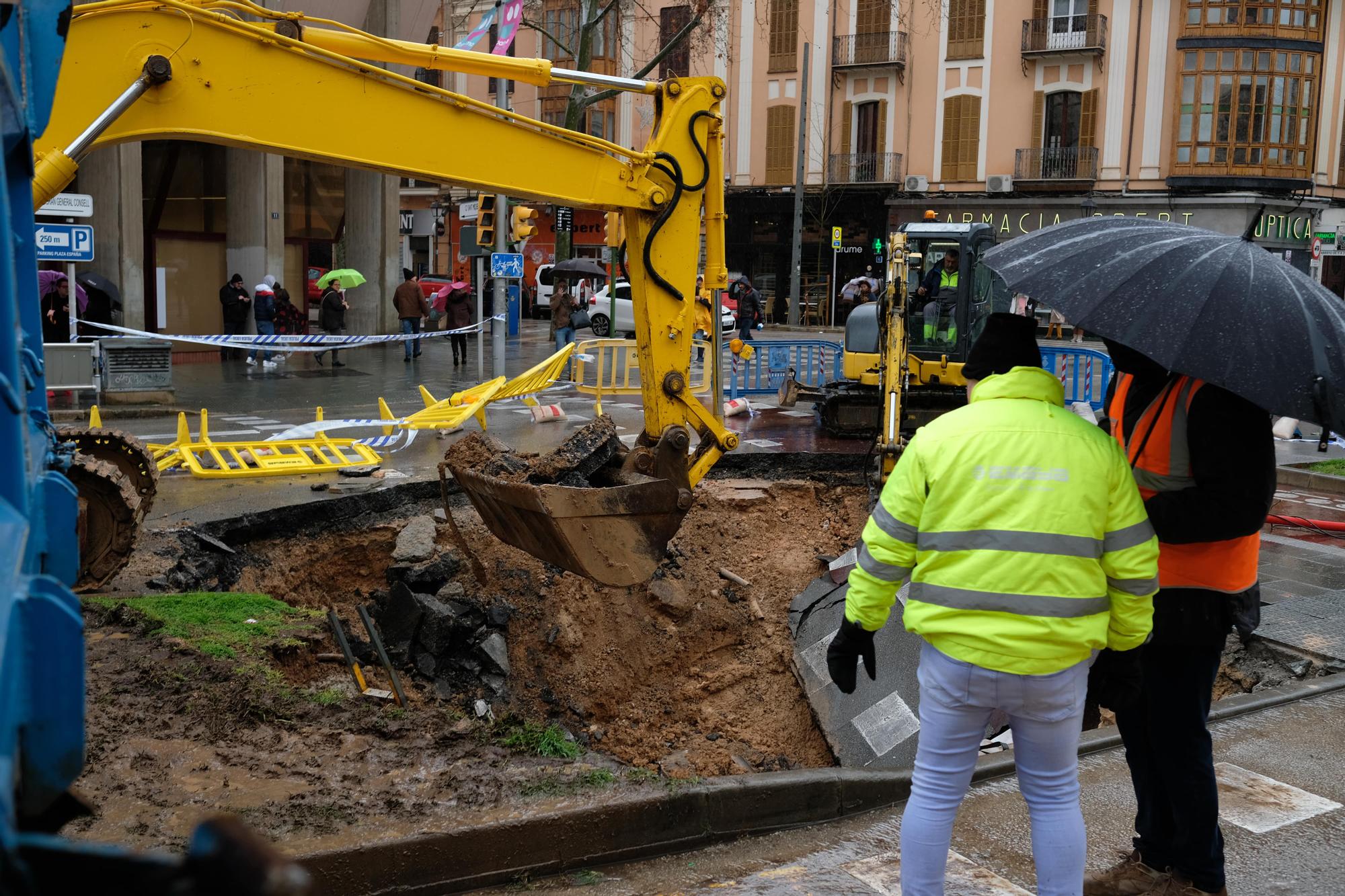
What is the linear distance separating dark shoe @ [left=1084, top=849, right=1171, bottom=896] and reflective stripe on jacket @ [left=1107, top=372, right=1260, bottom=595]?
0.96m

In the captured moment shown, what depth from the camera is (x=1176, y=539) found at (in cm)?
363

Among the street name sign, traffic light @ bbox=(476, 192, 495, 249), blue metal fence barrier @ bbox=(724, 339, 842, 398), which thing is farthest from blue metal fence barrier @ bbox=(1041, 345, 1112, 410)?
the street name sign

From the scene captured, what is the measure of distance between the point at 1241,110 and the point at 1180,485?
1539 inches

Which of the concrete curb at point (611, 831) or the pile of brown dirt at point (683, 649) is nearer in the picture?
the concrete curb at point (611, 831)

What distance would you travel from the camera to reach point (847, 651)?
3.49 metres

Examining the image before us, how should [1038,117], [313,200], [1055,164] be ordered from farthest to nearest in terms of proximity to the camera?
[1038,117] → [1055,164] → [313,200]

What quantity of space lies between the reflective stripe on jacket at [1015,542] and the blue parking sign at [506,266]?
635 inches

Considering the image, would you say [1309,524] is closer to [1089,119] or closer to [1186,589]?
[1186,589]

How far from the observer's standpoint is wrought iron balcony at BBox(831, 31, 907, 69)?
4203 cm

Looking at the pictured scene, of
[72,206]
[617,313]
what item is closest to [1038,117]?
[617,313]

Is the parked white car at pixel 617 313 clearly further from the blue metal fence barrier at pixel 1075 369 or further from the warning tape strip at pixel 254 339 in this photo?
the blue metal fence barrier at pixel 1075 369

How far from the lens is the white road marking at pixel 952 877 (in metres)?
4.07

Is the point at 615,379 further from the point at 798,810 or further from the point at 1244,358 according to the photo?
the point at 1244,358

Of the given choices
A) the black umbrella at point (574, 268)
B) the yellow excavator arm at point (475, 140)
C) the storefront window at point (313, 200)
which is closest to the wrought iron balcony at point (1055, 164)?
the black umbrella at point (574, 268)
